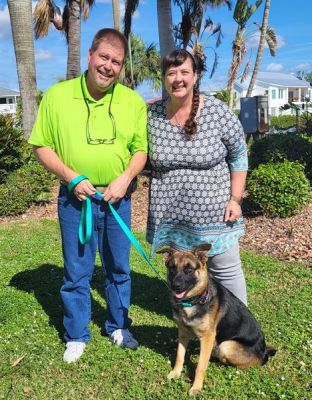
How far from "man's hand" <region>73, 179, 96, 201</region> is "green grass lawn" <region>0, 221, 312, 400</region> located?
1422 millimetres

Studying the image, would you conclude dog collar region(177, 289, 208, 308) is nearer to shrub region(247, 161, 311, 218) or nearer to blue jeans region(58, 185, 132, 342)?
blue jeans region(58, 185, 132, 342)

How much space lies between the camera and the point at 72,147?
3.29m

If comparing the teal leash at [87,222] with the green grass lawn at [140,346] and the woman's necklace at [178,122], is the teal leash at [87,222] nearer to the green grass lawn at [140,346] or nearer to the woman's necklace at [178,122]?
the woman's necklace at [178,122]

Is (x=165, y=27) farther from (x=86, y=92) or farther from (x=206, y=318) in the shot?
(x=206, y=318)

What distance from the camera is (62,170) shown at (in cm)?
328

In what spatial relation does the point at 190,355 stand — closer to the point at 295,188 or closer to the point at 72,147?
the point at 72,147

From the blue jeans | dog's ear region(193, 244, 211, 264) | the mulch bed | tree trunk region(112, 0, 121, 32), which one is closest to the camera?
dog's ear region(193, 244, 211, 264)

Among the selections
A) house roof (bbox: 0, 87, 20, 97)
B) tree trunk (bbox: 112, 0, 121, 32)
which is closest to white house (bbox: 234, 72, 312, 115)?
house roof (bbox: 0, 87, 20, 97)

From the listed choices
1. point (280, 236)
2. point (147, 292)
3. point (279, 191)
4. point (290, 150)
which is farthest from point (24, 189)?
point (290, 150)

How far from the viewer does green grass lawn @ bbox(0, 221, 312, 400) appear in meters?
3.43

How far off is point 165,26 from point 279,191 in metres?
5.42

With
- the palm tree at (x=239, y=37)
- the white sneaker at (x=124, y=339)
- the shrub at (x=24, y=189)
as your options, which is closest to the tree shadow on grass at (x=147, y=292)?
the white sneaker at (x=124, y=339)

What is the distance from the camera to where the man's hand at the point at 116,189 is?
3363mm

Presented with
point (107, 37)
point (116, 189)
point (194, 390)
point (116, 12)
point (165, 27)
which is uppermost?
point (116, 12)
